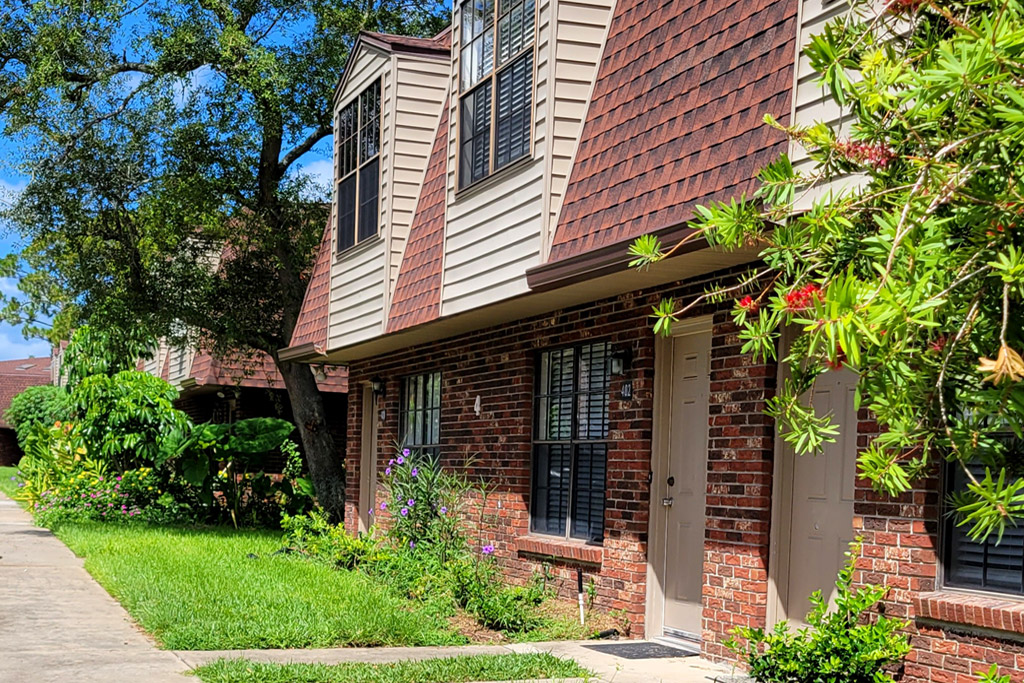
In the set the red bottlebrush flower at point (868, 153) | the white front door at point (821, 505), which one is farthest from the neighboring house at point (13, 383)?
the red bottlebrush flower at point (868, 153)

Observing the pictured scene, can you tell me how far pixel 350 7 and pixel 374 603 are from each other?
43.4ft

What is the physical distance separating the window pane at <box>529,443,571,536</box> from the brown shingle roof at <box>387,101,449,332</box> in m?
1.91

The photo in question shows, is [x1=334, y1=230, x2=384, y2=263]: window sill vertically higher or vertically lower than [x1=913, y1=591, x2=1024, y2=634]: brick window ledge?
higher

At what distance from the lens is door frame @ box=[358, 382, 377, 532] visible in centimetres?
1719

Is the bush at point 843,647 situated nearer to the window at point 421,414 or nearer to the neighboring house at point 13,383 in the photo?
the window at point 421,414

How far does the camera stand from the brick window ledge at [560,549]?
1043cm

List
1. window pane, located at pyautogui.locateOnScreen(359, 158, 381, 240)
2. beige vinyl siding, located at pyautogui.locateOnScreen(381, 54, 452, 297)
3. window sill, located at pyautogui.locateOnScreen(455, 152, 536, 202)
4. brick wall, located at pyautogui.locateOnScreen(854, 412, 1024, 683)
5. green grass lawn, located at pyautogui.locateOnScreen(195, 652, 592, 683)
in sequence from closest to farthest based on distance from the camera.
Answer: brick wall, located at pyautogui.locateOnScreen(854, 412, 1024, 683) → green grass lawn, located at pyautogui.locateOnScreen(195, 652, 592, 683) → window sill, located at pyautogui.locateOnScreen(455, 152, 536, 202) → beige vinyl siding, located at pyautogui.locateOnScreen(381, 54, 452, 297) → window pane, located at pyautogui.locateOnScreen(359, 158, 381, 240)

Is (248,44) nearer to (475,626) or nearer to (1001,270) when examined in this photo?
(475,626)

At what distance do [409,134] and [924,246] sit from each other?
A: 38.2 feet

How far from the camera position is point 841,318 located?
8.89ft

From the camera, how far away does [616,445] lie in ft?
33.7

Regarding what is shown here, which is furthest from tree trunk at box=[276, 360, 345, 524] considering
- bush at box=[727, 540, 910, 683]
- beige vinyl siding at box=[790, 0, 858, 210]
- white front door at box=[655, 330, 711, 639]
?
beige vinyl siding at box=[790, 0, 858, 210]

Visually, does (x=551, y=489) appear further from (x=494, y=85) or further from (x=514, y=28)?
(x=514, y=28)

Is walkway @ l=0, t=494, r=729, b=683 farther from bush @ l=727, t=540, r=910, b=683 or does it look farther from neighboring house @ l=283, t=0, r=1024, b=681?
bush @ l=727, t=540, r=910, b=683
